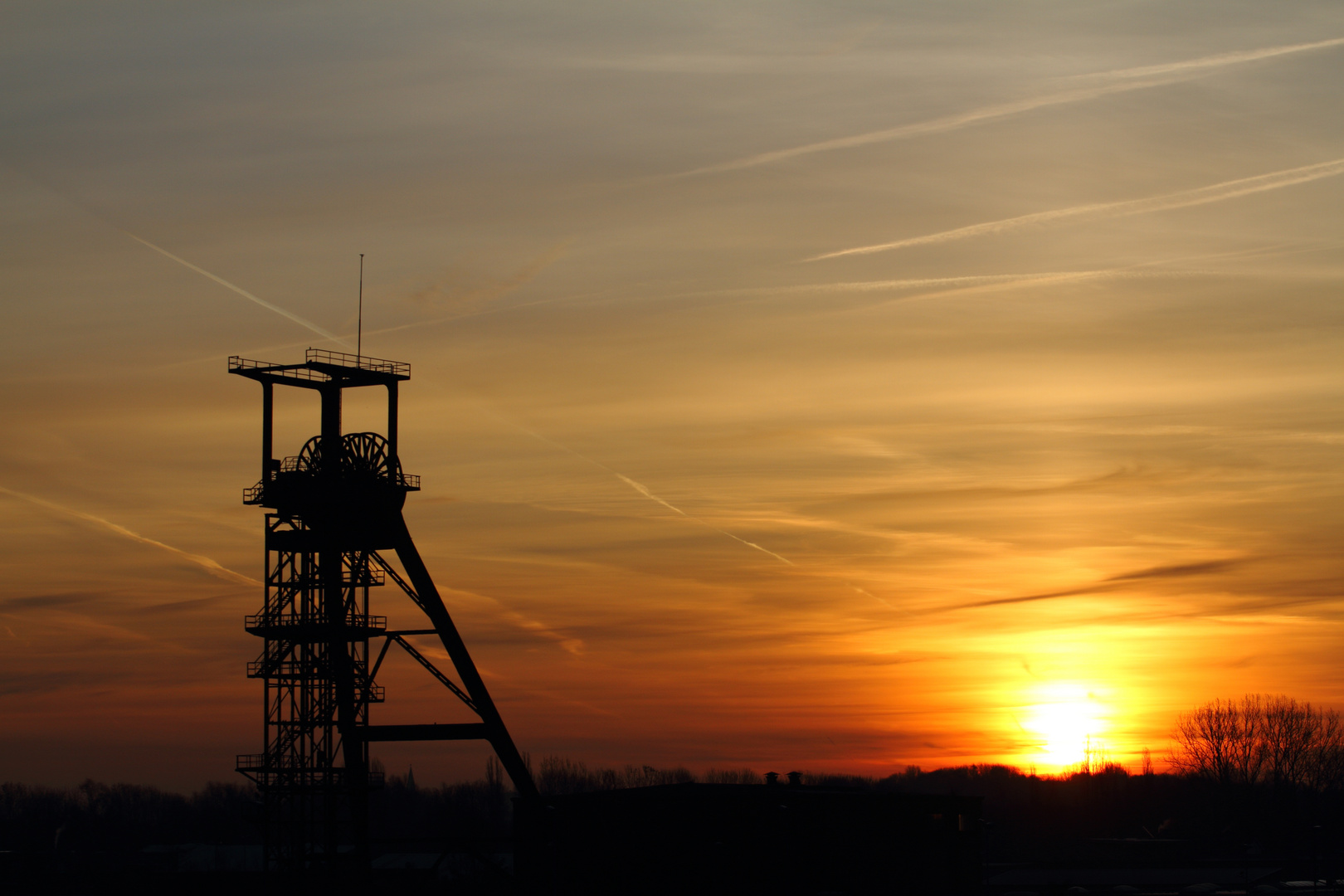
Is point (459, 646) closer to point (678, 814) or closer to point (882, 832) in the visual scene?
point (678, 814)

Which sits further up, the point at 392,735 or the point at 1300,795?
the point at 392,735

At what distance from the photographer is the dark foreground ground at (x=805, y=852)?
60.0 meters

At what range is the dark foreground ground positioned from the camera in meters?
60.0

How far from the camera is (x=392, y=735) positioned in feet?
205

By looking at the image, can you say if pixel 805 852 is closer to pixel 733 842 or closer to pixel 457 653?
pixel 733 842

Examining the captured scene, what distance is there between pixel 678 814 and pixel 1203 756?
83.3m

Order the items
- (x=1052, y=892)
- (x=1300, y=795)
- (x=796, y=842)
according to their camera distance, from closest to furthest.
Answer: (x=796, y=842) < (x=1052, y=892) < (x=1300, y=795)

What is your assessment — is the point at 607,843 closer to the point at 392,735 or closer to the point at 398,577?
the point at 392,735

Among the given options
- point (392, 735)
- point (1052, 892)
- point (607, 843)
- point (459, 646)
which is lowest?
point (1052, 892)

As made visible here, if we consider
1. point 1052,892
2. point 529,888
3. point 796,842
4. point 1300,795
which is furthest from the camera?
point 1300,795

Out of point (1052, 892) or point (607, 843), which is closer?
point (607, 843)

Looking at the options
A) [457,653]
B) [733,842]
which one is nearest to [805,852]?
[733,842]

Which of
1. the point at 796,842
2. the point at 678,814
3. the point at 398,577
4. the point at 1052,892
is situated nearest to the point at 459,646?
the point at 398,577

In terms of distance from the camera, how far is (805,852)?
60.4 metres
